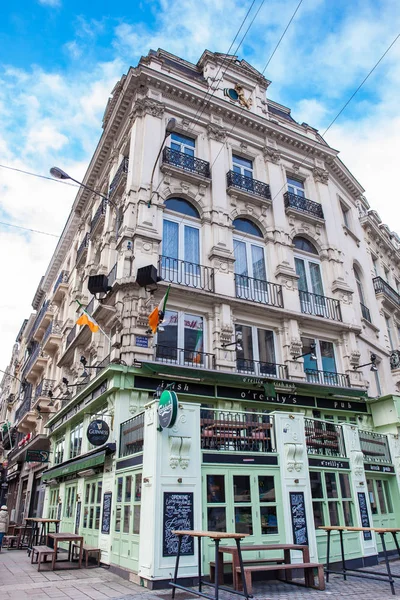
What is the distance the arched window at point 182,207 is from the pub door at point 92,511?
9.84 metres

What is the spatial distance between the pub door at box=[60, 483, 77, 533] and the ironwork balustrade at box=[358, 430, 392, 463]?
9885 millimetres

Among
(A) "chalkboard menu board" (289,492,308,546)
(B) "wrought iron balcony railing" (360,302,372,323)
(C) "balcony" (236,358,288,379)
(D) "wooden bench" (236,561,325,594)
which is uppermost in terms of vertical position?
(B) "wrought iron balcony railing" (360,302,372,323)

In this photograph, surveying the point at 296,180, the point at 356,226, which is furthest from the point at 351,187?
the point at 296,180

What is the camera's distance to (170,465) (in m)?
9.40

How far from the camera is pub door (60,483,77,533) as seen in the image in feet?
48.9

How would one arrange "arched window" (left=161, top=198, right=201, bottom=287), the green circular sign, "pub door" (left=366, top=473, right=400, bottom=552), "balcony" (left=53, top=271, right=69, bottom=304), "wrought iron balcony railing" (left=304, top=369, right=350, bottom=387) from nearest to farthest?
1. the green circular sign
2. "pub door" (left=366, top=473, right=400, bottom=552)
3. "arched window" (left=161, top=198, right=201, bottom=287)
4. "wrought iron balcony railing" (left=304, top=369, right=350, bottom=387)
5. "balcony" (left=53, top=271, right=69, bottom=304)

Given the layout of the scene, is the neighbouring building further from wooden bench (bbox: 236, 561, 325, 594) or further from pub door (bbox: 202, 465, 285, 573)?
wooden bench (bbox: 236, 561, 325, 594)

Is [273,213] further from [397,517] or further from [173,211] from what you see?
[397,517]

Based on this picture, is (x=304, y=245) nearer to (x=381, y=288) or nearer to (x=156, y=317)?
(x=381, y=288)

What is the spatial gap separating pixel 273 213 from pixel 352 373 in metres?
7.38

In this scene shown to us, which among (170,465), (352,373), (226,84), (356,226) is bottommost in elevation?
(170,465)

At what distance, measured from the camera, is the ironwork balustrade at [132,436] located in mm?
10641

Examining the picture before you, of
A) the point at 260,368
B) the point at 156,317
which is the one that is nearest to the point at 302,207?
the point at 260,368

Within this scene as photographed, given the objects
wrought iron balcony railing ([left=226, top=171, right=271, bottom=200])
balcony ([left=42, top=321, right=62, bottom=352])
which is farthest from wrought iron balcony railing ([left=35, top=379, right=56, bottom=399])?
wrought iron balcony railing ([left=226, top=171, right=271, bottom=200])
